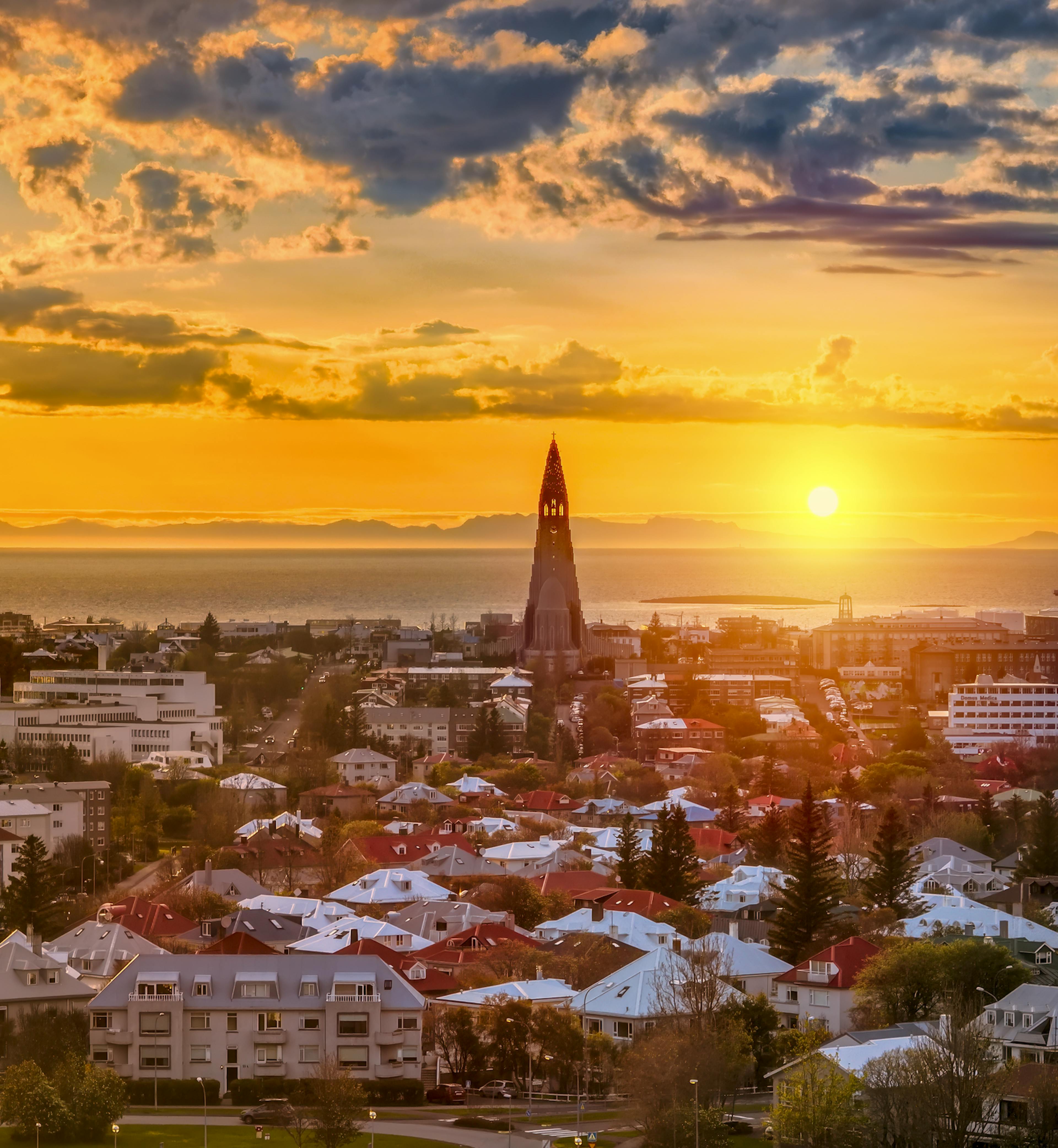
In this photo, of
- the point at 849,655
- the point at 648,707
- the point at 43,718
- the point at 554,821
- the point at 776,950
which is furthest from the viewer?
the point at 849,655

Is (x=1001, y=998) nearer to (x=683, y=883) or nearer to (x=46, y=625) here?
(x=683, y=883)

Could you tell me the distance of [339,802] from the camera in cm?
6147

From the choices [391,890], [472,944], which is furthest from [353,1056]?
[391,890]

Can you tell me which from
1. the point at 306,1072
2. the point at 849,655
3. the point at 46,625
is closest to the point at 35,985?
the point at 306,1072

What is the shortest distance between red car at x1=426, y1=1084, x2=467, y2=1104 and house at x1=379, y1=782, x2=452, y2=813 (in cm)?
2975

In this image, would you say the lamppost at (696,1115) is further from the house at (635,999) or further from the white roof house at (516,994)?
the white roof house at (516,994)

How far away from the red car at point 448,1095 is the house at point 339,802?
2965 centimetres

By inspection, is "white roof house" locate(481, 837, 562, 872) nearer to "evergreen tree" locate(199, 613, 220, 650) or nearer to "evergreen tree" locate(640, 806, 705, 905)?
"evergreen tree" locate(640, 806, 705, 905)

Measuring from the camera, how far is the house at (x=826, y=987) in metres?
33.2

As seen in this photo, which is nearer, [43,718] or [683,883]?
[683,883]

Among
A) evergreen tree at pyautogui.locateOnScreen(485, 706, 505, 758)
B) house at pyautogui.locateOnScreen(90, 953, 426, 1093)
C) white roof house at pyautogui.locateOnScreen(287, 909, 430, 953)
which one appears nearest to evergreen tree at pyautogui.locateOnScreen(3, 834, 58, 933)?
white roof house at pyautogui.locateOnScreen(287, 909, 430, 953)

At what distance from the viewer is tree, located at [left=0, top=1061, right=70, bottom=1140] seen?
1040 inches

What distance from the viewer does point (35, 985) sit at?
105ft

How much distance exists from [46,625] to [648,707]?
71836 mm
